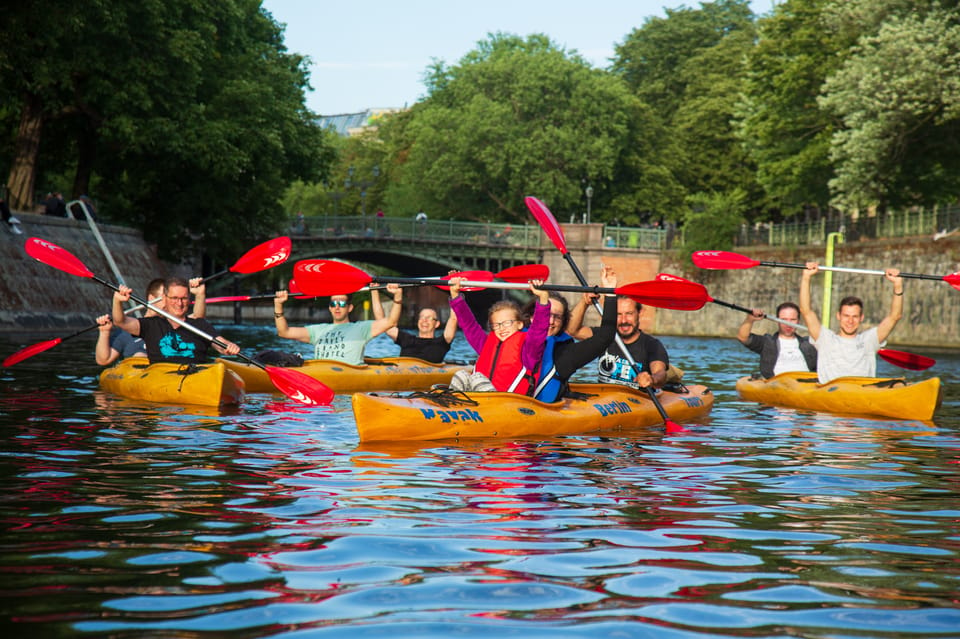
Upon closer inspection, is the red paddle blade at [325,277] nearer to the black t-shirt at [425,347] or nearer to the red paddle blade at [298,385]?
the red paddle blade at [298,385]

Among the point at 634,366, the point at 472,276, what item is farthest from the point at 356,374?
the point at 634,366

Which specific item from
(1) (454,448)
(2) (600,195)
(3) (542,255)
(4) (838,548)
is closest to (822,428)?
(1) (454,448)

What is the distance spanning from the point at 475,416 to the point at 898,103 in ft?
76.9

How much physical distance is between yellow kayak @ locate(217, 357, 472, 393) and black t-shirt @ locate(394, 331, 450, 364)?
8.1 inches

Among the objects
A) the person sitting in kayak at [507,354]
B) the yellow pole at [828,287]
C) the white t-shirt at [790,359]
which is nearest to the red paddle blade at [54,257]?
the person sitting in kayak at [507,354]

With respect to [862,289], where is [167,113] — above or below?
above

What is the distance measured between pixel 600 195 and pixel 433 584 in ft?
187

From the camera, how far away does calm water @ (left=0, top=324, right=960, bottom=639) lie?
4.32 metres

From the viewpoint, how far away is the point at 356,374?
15492mm

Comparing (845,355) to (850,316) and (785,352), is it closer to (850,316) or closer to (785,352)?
(850,316)

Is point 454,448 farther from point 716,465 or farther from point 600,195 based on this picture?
point 600,195

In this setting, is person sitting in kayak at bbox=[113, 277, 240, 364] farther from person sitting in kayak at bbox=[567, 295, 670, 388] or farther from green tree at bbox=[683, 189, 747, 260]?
green tree at bbox=[683, 189, 747, 260]

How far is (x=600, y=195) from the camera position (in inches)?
2398

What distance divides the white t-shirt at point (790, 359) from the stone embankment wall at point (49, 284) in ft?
61.6
